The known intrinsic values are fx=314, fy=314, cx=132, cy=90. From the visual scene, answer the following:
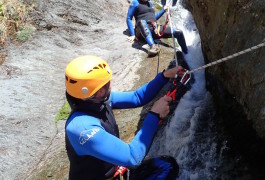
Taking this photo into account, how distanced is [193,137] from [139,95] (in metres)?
1.64

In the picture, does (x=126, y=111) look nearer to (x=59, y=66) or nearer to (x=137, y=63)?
(x=137, y=63)

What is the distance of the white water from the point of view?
4434 mm

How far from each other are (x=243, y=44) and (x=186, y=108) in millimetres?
2233

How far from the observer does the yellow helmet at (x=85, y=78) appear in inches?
110

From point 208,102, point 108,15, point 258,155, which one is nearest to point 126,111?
point 208,102

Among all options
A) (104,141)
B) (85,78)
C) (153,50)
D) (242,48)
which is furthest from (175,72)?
(153,50)

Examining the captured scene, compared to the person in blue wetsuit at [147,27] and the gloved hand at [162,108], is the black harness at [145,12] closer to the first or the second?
the person in blue wetsuit at [147,27]

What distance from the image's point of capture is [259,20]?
3158mm

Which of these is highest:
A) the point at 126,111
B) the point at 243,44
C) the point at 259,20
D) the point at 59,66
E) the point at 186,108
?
the point at 259,20

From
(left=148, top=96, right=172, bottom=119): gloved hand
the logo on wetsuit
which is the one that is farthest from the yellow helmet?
(left=148, top=96, right=172, bottom=119): gloved hand

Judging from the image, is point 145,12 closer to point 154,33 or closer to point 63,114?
point 154,33

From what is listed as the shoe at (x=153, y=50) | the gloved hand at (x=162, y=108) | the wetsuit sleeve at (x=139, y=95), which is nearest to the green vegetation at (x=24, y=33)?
the shoe at (x=153, y=50)

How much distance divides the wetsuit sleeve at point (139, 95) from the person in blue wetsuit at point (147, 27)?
12.6ft

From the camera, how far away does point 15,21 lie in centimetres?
866
